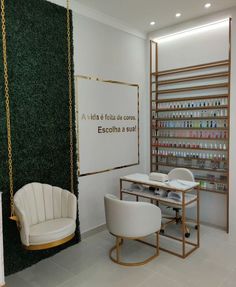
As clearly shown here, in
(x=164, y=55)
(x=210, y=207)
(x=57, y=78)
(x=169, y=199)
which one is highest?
(x=164, y=55)

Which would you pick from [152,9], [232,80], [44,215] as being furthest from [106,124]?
[232,80]

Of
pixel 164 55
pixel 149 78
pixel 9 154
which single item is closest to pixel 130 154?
pixel 149 78

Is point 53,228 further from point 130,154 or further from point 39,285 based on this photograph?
point 130,154

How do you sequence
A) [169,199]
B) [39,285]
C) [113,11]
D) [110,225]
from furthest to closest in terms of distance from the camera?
[113,11] < [169,199] < [110,225] < [39,285]

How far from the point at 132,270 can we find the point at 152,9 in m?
3.56

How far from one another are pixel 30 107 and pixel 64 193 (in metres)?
1.13

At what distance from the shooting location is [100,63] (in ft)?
13.0

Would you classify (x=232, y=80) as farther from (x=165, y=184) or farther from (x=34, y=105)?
(x=34, y=105)

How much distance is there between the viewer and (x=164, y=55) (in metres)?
4.67

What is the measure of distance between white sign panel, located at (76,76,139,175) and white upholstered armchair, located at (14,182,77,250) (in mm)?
685

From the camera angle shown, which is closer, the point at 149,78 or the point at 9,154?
the point at 9,154

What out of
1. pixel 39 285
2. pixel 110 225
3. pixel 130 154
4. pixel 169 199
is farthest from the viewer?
pixel 130 154

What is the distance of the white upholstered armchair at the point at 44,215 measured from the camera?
2631 millimetres

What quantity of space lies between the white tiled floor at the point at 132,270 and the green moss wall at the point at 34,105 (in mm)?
234
